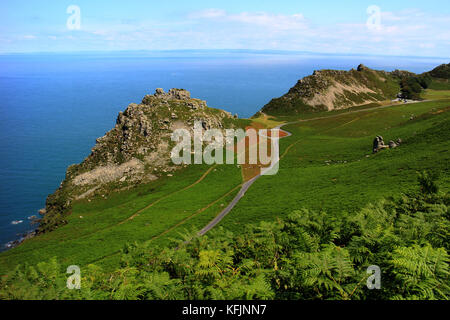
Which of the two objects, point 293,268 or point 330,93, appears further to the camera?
point 330,93

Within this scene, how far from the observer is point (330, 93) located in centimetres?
14850

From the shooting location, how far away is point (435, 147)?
162 feet

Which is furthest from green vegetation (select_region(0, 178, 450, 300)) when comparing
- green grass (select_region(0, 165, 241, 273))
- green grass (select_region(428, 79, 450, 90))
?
green grass (select_region(428, 79, 450, 90))

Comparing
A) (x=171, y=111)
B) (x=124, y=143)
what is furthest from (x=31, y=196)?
(x=171, y=111)

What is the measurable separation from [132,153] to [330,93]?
381 feet

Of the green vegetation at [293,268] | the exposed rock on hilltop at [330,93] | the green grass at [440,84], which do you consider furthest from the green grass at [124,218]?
the green grass at [440,84]

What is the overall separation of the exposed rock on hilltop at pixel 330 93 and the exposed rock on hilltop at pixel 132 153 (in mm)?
60925

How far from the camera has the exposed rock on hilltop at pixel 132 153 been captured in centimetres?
7762

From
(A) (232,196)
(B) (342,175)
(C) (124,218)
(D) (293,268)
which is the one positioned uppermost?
(D) (293,268)

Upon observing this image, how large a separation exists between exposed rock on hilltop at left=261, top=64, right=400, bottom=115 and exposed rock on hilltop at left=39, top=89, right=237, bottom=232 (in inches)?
2399

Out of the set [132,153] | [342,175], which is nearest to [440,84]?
[342,175]

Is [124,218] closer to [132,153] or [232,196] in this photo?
[232,196]

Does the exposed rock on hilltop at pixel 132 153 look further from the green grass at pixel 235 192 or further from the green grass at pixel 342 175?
the green grass at pixel 342 175
